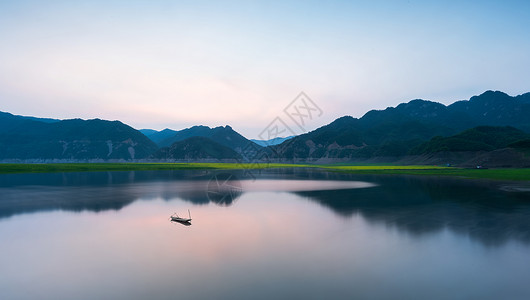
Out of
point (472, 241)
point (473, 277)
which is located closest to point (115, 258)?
point (473, 277)

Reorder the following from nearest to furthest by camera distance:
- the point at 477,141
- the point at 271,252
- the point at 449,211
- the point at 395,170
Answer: the point at 271,252, the point at 449,211, the point at 395,170, the point at 477,141

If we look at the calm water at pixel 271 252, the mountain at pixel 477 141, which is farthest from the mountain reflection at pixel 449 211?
the mountain at pixel 477 141

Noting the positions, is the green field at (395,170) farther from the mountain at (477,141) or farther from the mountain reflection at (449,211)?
the mountain at (477,141)

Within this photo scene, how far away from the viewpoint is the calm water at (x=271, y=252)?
43.5 feet

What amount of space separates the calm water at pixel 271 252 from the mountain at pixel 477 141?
11755 centimetres

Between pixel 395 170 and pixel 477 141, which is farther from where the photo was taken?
pixel 477 141

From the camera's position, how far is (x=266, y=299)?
12.2 metres

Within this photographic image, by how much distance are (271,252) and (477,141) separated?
525 feet

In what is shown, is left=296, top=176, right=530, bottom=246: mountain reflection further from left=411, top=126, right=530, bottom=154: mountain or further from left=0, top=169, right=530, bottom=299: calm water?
left=411, top=126, right=530, bottom=154: mountain

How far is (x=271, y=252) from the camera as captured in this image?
18531 millimetres

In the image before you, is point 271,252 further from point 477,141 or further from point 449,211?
point 477,141

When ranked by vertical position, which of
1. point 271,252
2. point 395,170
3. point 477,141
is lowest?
point 271,252

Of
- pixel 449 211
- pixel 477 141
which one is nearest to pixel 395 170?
pixel 477 141

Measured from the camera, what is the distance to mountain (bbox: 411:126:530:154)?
132 m
